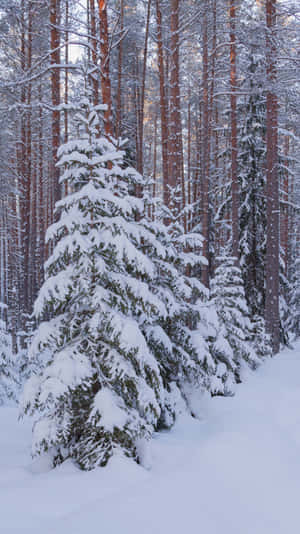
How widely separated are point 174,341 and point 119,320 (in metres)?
2.70

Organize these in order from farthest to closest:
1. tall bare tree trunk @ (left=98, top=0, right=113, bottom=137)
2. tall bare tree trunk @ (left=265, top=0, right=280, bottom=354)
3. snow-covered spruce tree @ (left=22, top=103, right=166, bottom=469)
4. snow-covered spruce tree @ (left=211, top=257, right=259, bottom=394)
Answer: tall bare tree trunk @ (left=265, top=0, right=280, bottom=354) → snow-covered spruce tree @ (left=211, top=257, right=259, bottom=394) → tall bare tree trunk @ (left=98, top=0, right=113, bottom=137) → snow-covered spruce tree @ (left=22, top=103, right=166, bottom=469)

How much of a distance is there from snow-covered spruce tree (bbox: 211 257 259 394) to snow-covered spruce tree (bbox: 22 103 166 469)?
3605mm

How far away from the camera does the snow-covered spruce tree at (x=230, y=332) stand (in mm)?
8638

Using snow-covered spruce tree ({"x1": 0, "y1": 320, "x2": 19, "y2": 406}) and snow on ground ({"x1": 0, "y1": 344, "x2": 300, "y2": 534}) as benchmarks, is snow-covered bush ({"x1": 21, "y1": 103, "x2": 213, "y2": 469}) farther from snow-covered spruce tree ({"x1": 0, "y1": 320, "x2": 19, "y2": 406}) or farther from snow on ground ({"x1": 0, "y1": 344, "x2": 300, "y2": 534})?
snow-covered spruce tree ({"x1": 0, "y1": 320, "x2": 19, "y2": 406})

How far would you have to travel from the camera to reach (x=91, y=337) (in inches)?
197

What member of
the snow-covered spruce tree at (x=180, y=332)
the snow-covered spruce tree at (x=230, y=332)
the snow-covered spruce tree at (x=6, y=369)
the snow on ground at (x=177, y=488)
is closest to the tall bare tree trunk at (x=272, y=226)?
the snow-covered spruce tree at (x=230, y=332)

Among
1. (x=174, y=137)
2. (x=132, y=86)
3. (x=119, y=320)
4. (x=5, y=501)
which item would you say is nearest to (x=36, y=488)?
(x=5, y=501)

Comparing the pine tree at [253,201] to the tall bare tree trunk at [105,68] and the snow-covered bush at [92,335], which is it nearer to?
the tall bare tree trunk at [105,68]

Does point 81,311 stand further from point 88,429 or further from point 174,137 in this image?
point 174,137

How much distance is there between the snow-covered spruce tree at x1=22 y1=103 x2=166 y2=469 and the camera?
183 inches

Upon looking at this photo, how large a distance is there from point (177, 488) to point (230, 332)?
5.72 m

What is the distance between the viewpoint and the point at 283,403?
7.33 metres

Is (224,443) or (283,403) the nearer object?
(224,443)

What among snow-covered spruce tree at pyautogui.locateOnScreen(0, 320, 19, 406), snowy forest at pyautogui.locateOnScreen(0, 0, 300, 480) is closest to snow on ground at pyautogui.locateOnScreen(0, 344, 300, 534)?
snowy forest at pyautogui.locateOnScreen(0, 0, 300, 480)
